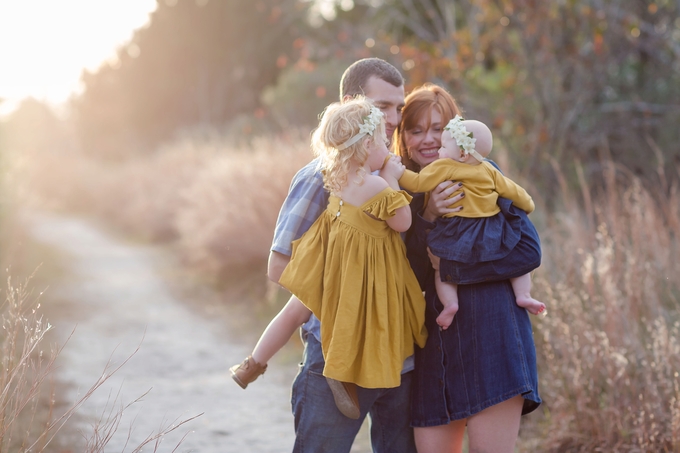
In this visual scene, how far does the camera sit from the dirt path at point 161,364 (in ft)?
14.4

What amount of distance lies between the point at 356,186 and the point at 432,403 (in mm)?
831

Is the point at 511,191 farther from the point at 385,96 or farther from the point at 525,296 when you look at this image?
the point at 385,96

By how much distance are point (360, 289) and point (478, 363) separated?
500 mm

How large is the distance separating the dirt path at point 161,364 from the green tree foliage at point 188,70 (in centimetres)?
1904

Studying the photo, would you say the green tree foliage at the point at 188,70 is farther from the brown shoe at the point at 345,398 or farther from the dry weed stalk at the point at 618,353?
the brown shoe at the point at 345,398

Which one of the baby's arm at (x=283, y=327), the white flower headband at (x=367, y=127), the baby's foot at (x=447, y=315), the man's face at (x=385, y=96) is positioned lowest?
the baby's foot at (x=447, y=315)

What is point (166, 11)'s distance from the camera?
29.6m

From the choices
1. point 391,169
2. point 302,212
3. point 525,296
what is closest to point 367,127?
point 391,169

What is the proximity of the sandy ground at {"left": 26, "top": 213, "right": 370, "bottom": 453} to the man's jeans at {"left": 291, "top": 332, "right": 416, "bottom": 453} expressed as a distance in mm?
465

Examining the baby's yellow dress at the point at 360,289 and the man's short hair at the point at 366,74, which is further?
the man's short hair at the point at 366,74

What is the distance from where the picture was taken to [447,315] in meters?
2.25

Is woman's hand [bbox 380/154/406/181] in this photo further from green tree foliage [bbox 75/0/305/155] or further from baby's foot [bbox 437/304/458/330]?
green tree foliage [bbox 75/0/305/155]

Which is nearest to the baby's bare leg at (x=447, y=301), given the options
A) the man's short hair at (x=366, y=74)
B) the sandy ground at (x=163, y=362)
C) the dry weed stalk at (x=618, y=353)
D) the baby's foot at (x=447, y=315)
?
the baby's foot at (x=447, y=315)

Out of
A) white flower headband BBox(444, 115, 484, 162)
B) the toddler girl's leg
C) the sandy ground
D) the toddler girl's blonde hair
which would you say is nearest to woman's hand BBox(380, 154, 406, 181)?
the toddler girl's blonde hair
